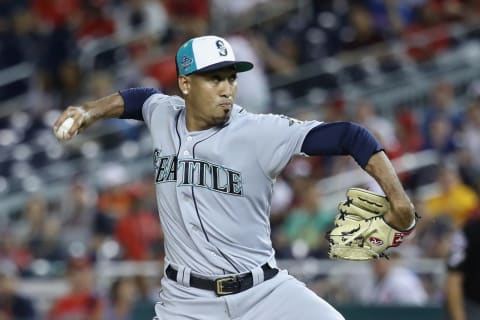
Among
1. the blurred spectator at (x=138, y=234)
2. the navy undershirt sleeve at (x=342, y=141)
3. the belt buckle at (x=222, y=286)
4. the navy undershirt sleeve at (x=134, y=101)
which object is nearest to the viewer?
the navy undershirt sleeve at (x=342, y=141)

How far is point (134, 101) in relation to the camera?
19.6 feet

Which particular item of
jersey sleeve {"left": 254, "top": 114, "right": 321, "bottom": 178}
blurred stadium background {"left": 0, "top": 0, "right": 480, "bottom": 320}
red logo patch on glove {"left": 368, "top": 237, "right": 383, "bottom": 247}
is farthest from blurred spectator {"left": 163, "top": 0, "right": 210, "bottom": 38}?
red logo patch on glove {"left": 368, "top": 237, "right": 383, "bottom": 247}

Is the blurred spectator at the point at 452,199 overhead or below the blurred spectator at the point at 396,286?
overhead

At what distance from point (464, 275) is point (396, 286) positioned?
3.91ft

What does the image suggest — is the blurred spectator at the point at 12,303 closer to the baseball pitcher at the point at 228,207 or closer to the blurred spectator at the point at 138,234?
the blurred spectator at the point at 138,234

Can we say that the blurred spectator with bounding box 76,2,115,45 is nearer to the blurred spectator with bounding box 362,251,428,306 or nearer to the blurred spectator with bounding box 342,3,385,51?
the blurred spectator with bounding box 342,3,385,51

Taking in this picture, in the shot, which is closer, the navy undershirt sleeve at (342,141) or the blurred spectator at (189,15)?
the navy undershirt sleeve at (342,141)

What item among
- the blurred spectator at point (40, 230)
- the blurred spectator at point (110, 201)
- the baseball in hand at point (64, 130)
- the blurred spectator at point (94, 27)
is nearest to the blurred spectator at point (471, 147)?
the blurred spectator at point (110, 201)

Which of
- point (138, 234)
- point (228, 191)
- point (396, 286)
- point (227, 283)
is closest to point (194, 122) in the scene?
point (228, 191)

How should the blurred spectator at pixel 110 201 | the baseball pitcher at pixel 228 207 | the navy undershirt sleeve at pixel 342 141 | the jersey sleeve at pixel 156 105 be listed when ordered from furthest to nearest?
the blurred spectator at pixel 110 201 → the jersey sleeve at pixel 156 105 → the baseball pitcher at pixel 228 207 → the navy undershirt sleeve at pixel 342 141

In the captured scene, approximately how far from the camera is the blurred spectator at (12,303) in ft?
32.2

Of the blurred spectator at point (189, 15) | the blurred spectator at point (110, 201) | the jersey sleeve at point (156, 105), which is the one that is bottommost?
the blurred spectator at point (110, 201)

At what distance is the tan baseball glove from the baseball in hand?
1.33 m

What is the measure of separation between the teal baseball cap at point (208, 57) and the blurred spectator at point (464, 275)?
119 inches
